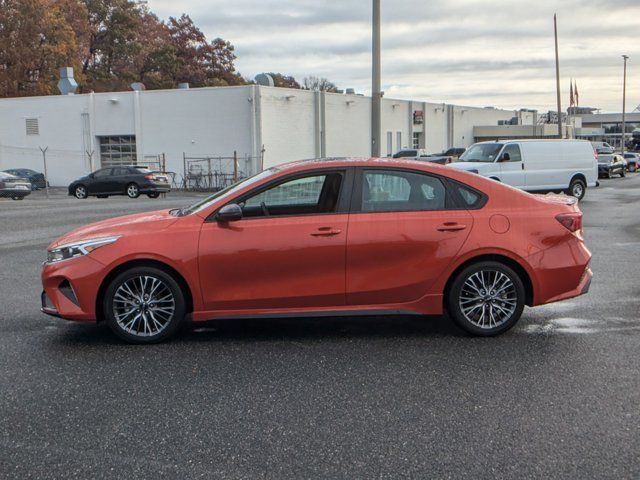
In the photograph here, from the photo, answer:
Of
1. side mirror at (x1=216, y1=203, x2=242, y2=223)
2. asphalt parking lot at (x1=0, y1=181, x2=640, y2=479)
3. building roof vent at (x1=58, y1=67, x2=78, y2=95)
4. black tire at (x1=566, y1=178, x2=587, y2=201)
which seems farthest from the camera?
building roof vent at (x1=58, y1=67, x2=78, y2=95)

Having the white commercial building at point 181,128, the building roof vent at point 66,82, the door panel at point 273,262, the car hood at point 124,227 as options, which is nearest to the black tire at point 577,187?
the door panel at point 273,262

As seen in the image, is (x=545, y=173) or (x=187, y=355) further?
(x=545, y=173)

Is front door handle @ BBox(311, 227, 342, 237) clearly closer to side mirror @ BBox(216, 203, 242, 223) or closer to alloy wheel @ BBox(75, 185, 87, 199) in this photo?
side mirror @ BBox(216, 203, 242, 223)

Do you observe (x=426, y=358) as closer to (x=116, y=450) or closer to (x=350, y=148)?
(x=116, y=450)

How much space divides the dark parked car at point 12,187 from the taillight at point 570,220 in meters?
29.0

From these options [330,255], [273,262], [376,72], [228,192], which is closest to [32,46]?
[376,72]

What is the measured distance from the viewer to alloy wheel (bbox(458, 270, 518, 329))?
19.5 feet

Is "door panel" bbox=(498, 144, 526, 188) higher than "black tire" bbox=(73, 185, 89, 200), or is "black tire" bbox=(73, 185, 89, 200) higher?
"door panel" bbox=(498, 144, 526, 188)

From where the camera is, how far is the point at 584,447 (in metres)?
3.86

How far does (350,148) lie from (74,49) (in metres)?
28.5

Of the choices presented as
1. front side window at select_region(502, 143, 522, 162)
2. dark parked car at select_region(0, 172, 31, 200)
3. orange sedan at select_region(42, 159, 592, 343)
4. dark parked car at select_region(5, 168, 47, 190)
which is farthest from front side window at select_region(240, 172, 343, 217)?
dark parked car at select_region(5, 168, 47, 190)

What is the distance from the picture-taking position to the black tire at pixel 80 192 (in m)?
30.8

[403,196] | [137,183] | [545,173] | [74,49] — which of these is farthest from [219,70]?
[403,196]

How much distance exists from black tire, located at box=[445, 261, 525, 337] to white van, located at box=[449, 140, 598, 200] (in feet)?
47.2
